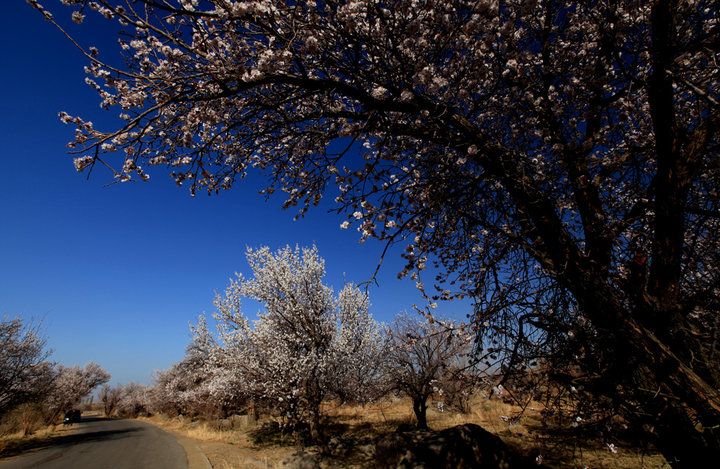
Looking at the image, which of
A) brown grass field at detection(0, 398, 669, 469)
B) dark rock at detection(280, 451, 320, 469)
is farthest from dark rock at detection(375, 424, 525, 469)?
dark rock at detection(280, 451, 320, 469)

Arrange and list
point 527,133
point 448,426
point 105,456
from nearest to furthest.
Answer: point 527,133, point 105,456, point 448,426

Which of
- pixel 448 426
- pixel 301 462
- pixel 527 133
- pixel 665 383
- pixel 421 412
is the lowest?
pixel 448 426

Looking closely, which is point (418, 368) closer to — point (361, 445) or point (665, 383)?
point (361, 445)

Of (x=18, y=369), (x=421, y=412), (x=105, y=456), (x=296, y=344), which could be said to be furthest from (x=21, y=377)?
(x=421, y=412)

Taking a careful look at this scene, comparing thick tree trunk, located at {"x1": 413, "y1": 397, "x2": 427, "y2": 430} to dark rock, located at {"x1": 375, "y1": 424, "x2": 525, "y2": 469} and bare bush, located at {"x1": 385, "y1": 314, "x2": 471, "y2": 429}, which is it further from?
dark rock, located at {"x1": 375, "y1": 424, "x2": 525, "y2": 469}

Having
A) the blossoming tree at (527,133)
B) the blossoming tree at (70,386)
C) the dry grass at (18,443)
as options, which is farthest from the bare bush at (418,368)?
the blossoming tree at (70,386)

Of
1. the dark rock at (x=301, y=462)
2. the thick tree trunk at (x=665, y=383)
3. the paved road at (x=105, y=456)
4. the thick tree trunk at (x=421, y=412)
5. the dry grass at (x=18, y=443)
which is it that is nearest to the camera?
the thick tree trunk at (x=665, y=383)

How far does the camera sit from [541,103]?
11.6 ft

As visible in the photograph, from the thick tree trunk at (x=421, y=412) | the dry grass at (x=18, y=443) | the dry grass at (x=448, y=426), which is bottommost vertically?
the dry grass at (x=18, y=443)

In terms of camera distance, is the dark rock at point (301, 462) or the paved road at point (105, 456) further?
the paved road at point (105, 456)

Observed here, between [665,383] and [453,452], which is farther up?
[665,383]

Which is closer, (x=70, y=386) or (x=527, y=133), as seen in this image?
(x=527, y=133)

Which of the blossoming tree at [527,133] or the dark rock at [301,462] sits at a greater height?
the blossoming tree at [527,133]

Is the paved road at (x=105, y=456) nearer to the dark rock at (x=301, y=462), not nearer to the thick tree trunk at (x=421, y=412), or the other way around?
the dark rock at (x=301, y=462)
